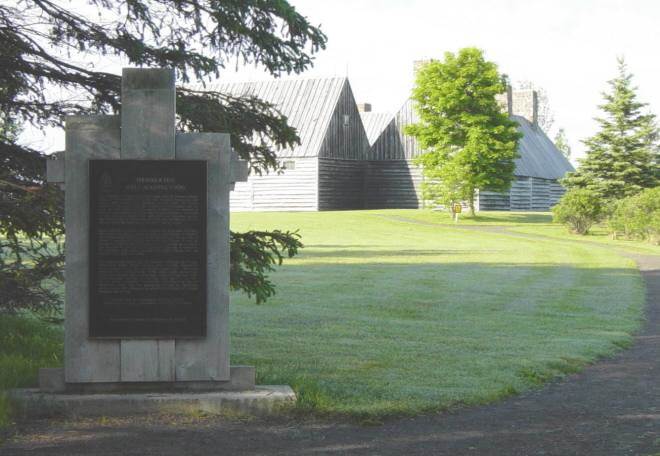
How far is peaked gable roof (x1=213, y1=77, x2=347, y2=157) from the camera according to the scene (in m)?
59.4

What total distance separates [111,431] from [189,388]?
1.10 meters

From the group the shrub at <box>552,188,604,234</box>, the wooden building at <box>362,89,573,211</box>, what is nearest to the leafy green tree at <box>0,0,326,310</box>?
the shrub at <box>552,188,604,234</box>

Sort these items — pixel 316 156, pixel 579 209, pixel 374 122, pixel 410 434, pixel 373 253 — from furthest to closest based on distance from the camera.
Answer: pixel 374 122
pixel 316 156
pixel 579 209
pixel 373 253
pixel 410 434

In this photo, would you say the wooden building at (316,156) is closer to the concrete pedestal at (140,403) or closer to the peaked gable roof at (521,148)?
→ the peaked gable roof at (521,148)

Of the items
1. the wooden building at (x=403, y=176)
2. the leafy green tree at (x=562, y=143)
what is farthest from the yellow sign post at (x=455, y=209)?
the leafy green tree at (x=562, y=143)

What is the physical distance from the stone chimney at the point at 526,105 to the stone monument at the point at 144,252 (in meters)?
74.3

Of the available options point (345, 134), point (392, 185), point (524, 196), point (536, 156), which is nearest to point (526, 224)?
point (392, 185)

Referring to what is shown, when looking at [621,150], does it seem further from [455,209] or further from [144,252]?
[144,252]

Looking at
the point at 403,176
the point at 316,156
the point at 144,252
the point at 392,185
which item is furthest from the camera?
the point at 392,185

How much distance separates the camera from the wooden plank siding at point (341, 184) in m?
59.7

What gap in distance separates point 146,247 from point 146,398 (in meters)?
1.29

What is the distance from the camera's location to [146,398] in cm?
809

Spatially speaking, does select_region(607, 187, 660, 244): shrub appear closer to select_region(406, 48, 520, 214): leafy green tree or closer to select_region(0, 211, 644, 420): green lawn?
select_region(406, 48, 520, 214): leafy green tree

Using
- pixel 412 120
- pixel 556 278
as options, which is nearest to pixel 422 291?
pixel 556 278
